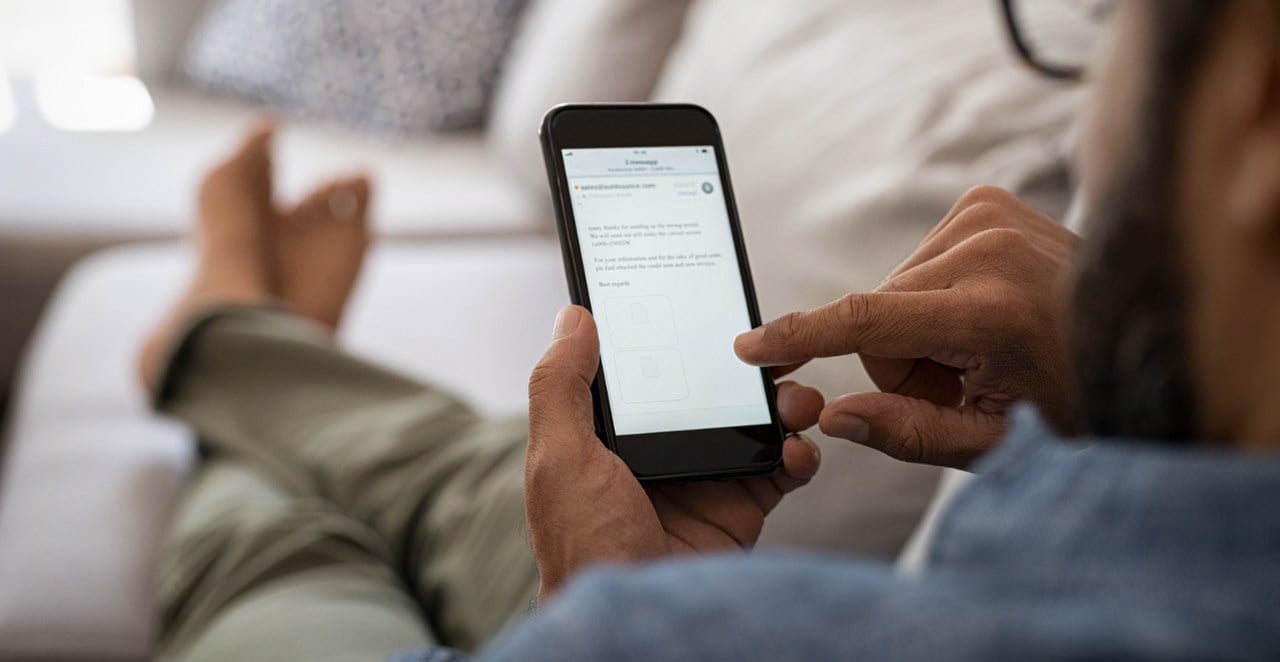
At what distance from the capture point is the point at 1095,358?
1.30 feet

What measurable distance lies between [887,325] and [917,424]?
6cm

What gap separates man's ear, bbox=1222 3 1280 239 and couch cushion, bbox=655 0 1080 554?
0.34 meters

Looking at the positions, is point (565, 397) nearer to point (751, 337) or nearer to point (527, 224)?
point (751, 337)

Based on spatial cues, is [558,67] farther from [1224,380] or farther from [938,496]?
[1224,380]

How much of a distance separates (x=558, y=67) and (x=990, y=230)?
1109 millimetres

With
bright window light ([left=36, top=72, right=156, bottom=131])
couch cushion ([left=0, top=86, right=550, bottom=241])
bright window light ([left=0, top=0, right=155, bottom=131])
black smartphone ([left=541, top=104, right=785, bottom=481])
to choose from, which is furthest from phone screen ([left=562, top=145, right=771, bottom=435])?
bright window light ([left=0, top=0, right=155, bottom=131])

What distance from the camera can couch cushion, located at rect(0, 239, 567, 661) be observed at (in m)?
0.99

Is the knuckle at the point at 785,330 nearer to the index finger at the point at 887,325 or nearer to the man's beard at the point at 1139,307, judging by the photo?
the index finger at the point at 887,325

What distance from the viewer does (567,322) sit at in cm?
61

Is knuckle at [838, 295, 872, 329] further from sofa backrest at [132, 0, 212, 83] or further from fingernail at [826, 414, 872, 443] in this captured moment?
sofa backrest at [132, 0, 212, 83]

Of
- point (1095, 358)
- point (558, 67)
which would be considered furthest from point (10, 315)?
point (1095, 358)

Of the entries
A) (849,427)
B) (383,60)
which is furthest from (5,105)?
(849,427)

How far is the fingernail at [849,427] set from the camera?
60cm

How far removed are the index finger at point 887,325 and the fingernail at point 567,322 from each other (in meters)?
0.10
